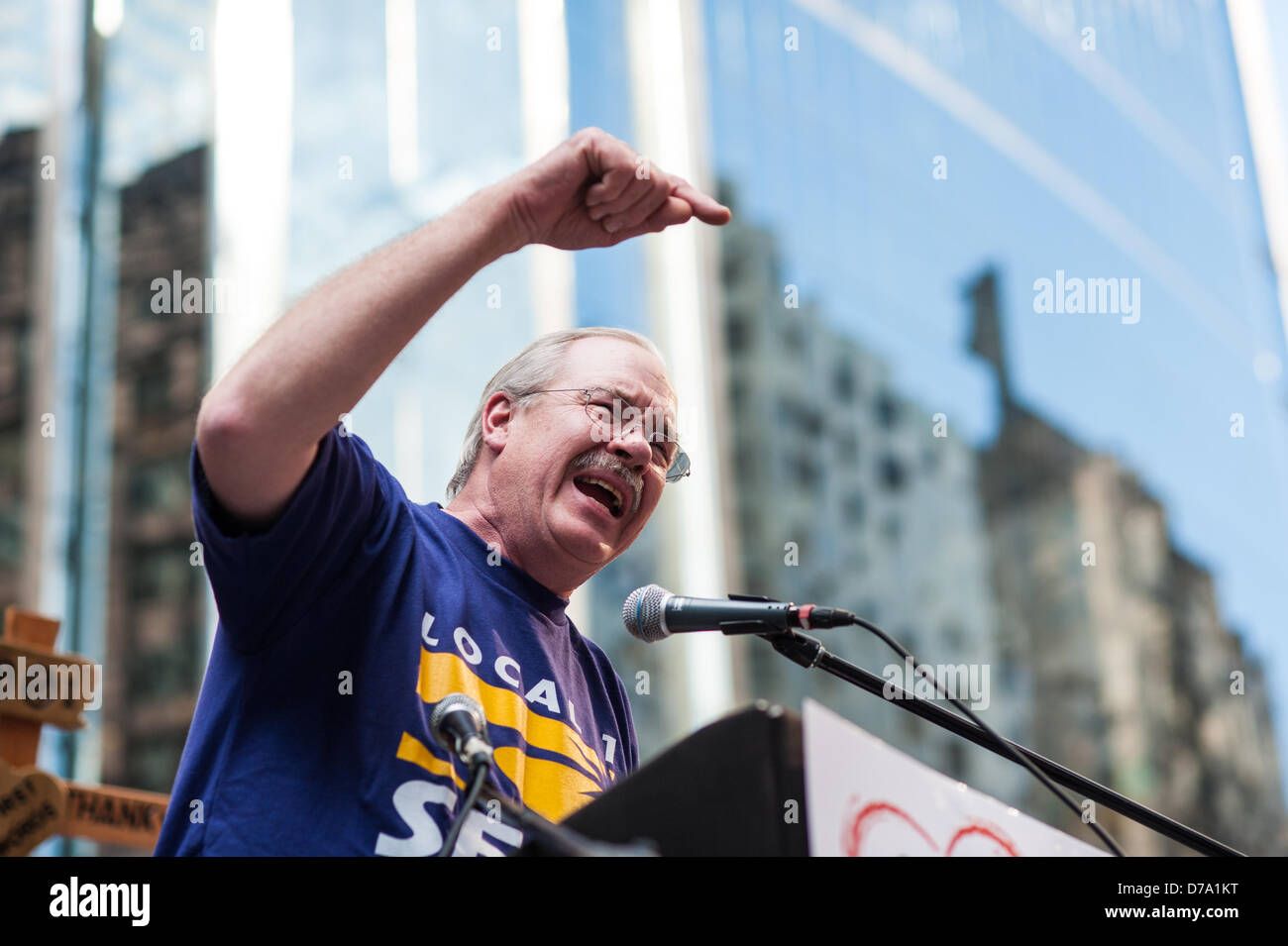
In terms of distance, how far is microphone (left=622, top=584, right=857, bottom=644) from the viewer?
1.54m

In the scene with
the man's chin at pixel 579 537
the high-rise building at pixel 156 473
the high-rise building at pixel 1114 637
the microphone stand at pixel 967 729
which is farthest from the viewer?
the high-rise building at pixel 1114 637

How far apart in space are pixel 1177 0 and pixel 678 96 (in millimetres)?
13254

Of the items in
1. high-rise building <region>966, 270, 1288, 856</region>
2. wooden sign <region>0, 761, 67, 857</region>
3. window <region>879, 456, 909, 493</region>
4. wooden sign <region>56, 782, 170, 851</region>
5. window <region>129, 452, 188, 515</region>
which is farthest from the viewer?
high-rise building <region>966, 270, 1288, 856</region>

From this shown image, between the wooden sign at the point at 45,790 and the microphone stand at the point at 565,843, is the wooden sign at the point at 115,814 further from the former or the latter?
the microphone stand at the point at 565,843

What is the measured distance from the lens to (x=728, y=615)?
155cm

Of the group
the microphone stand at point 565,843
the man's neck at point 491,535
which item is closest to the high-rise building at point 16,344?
the man's neck at point 491,535

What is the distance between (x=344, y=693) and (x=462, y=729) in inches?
13.2

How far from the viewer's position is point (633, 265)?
16844 mm

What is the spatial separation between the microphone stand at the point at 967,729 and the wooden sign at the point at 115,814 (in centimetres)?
158

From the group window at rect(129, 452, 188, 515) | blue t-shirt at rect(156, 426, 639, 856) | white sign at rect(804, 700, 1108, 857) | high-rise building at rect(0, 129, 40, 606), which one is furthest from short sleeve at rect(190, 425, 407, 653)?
window at rect(129, 452, 188, 515)

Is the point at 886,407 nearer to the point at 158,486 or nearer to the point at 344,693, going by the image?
the point at 158,486

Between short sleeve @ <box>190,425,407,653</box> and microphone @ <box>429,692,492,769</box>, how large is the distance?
0.92 ft

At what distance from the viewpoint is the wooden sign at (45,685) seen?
94.2 inches

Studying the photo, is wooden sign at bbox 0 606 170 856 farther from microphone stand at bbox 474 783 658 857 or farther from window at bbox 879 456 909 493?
window at bbox 879 456 909 493
